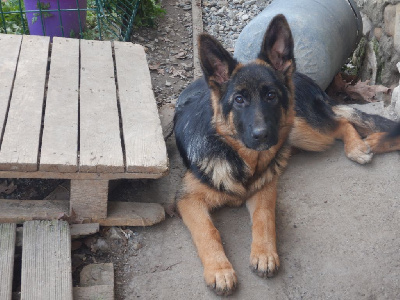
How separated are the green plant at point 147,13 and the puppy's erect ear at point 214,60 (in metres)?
3.54

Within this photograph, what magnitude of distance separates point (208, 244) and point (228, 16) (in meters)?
4.98

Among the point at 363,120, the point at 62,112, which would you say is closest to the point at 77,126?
the point at 62,112

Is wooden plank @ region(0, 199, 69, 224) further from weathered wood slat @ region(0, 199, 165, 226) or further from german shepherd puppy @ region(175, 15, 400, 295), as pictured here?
german shepherd puppy @ region(175, 15, 400, 295)

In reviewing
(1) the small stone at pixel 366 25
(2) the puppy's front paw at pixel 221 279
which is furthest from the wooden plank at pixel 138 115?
Result: (1) the small stone at pixel 366 25

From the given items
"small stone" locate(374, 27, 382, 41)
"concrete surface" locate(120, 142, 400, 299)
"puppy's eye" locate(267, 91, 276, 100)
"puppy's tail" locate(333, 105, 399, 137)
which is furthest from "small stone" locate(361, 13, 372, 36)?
"puppy's eye" locate(267, 91, 276, 100)

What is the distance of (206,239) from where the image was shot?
3299 millimetres

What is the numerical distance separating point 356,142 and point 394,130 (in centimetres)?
261

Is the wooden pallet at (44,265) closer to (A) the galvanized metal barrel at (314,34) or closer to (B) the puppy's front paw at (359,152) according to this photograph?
(B) the puppy's front paw at (359,152)

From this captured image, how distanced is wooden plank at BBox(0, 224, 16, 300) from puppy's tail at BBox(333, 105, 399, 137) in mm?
2994

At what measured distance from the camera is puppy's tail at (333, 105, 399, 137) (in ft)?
14.3

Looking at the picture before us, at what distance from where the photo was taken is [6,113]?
361 centimetres

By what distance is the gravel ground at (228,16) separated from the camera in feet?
22.7

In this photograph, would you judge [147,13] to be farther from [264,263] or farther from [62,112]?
[264,263]

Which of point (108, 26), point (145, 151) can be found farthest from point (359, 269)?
point (108, 26)
